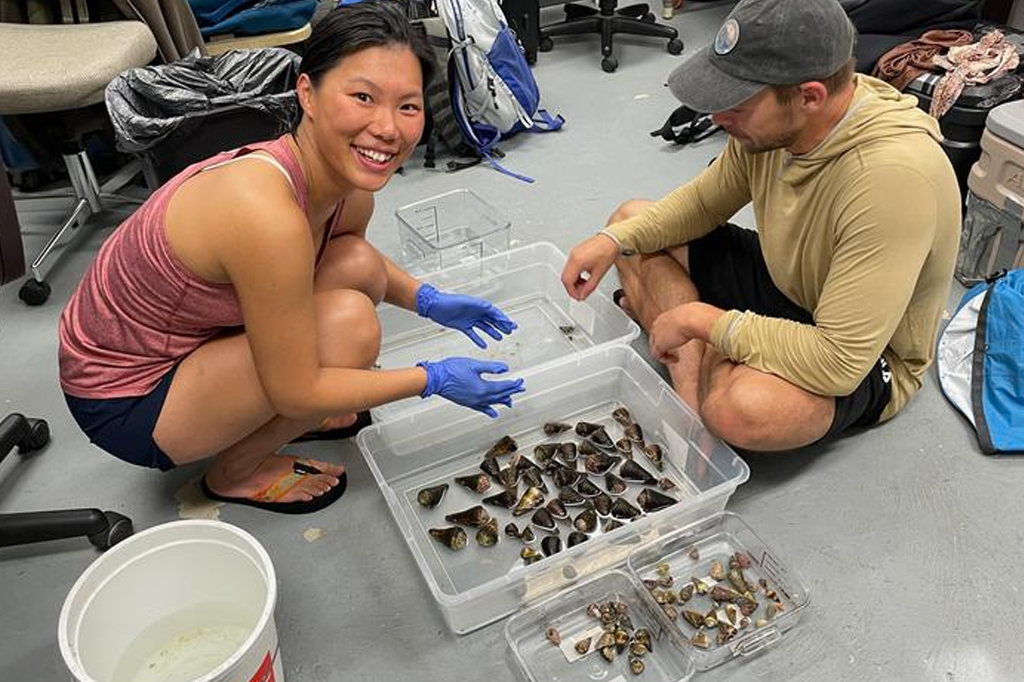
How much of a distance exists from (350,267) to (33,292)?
1118mm

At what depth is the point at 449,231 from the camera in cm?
244

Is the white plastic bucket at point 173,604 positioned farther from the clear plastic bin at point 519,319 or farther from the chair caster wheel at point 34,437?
the clear plastic bin at point 519,319

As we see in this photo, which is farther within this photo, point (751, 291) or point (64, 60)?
point (64, 60)

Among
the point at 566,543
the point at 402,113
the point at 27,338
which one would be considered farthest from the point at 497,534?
the point at 27,338

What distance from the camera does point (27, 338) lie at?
6.62 feet

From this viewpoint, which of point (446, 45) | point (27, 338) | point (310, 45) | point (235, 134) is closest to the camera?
point (310, 45)

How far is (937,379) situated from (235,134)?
1.89 meters

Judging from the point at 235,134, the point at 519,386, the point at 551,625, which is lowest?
the point at 551,625

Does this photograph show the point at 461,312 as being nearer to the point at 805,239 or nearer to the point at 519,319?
the point at 519,319

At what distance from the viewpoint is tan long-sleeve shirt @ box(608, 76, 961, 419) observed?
4.24ft

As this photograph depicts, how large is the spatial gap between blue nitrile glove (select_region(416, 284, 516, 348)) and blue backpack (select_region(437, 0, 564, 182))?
111 centimetres

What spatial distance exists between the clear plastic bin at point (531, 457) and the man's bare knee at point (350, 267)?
11.0 inches

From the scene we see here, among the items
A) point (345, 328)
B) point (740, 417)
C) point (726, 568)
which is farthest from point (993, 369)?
point (345, 328)

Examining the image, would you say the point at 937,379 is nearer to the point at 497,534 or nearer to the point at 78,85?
the point at 497,534
